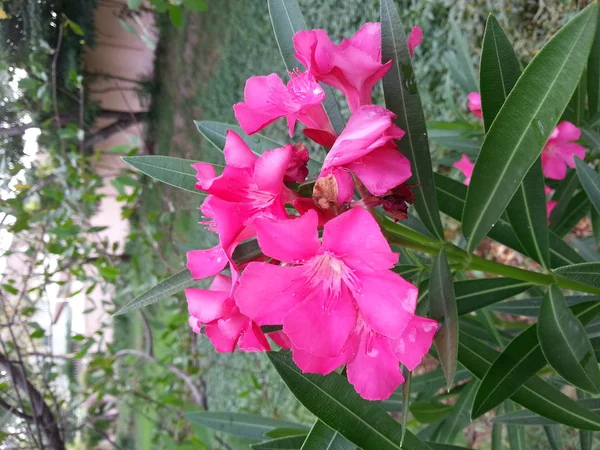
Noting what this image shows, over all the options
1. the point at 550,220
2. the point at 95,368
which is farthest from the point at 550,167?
the point at 95,368

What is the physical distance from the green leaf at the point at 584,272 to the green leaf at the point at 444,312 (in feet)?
0.59

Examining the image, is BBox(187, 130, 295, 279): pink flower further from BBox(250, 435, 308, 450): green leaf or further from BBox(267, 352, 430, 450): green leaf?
BBox(250, 435, 308, 450): green leaf

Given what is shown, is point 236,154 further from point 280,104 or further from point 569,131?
point 569,131

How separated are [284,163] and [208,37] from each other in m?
4.67

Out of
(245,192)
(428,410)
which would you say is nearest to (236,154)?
(245,192)

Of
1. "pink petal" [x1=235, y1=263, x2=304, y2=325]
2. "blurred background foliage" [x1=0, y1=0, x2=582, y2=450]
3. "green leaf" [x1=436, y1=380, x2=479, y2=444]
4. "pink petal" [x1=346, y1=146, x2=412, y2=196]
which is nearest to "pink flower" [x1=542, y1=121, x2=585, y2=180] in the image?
"blurred background foliage" [x1=0, y1=0, x2=582, y2=450]

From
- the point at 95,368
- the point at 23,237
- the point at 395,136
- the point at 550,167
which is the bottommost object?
the point at 95,368

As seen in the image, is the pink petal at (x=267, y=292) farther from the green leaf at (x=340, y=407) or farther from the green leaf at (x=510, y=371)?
the green leaf at (x=510, y=371)

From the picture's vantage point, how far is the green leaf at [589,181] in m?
1.00

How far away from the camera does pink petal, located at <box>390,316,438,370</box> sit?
1.88 feet

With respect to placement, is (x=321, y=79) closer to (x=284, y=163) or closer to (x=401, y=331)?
(x=284, y=163)

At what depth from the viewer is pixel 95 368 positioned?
9.84ft

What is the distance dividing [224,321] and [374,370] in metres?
0.19

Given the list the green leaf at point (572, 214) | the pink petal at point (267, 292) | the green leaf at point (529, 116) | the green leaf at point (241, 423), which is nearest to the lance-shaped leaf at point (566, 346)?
the green leaf at point (529, 116)
